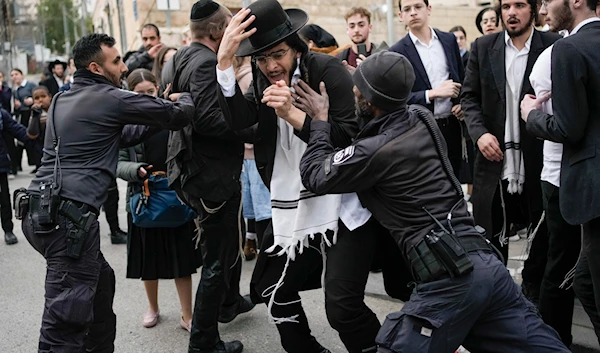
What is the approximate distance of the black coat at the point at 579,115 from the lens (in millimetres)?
2756

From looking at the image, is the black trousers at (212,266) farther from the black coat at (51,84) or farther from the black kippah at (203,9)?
the black coat at (51,84)

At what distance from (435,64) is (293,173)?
1.81 m

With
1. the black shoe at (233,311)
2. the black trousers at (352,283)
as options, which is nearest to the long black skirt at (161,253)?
the black shoe at (233,311)

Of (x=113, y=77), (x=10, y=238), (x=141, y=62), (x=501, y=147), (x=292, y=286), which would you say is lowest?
(x=10, y=238)

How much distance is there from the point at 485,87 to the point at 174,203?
7.15 ft

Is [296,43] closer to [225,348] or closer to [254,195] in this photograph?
[225,348]

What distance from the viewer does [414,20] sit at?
456 centimetres

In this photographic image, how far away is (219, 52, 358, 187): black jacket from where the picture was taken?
10.2 feet

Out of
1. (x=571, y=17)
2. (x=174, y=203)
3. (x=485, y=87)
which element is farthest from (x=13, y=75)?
(x=571, y=17)

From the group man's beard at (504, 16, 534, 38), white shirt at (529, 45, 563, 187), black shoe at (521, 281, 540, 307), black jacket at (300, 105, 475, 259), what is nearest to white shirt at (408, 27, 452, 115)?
man's beard at (504, 16, 534, 38)

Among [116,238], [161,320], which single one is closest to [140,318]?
[161,320]

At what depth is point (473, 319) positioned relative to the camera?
8.37ft

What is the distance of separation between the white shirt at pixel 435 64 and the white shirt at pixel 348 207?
67.3 inches

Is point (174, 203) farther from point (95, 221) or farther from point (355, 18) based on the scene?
point (355, 18)
